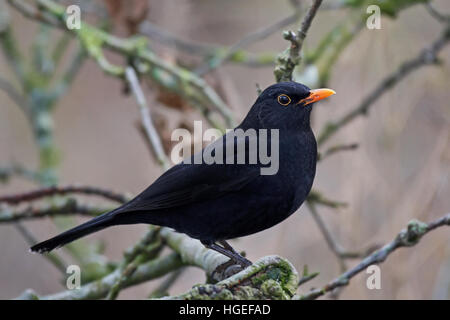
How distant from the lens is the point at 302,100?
3266 millimetres

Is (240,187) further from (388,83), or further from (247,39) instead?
(247,39)

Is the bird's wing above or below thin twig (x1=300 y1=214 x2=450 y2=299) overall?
above

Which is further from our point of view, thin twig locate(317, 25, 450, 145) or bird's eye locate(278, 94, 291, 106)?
thin twig locate(317, 25, 450, 145)

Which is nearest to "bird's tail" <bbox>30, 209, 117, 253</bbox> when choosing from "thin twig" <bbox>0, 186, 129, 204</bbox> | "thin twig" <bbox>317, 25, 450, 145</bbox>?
"thin twig" <bbox>0, 186, 129, 204</bbox>

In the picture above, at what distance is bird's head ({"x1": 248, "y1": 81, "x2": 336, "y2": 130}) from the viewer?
128 inches

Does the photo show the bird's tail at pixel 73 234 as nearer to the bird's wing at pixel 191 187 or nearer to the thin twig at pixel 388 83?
the bird's wing at pixel 191 187

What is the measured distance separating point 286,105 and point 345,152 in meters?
1.44

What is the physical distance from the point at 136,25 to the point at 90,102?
3325 mm

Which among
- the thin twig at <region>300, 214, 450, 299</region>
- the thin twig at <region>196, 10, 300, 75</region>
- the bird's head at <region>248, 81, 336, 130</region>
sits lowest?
the thin twig at <region>300, 214, 450, 299</region>

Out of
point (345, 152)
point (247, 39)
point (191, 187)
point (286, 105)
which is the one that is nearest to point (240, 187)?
point (191, 187)

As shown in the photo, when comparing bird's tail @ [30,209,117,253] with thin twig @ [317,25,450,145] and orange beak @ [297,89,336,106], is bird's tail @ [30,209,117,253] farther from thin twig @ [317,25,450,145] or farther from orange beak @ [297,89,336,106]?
thin twig @ [317,25,450,145]

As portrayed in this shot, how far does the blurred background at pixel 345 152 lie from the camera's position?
4.14m

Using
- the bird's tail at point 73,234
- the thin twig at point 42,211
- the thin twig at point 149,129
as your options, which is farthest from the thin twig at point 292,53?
the thin twig at point 42,211

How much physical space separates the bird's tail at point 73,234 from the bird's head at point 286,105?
852 millimetres
